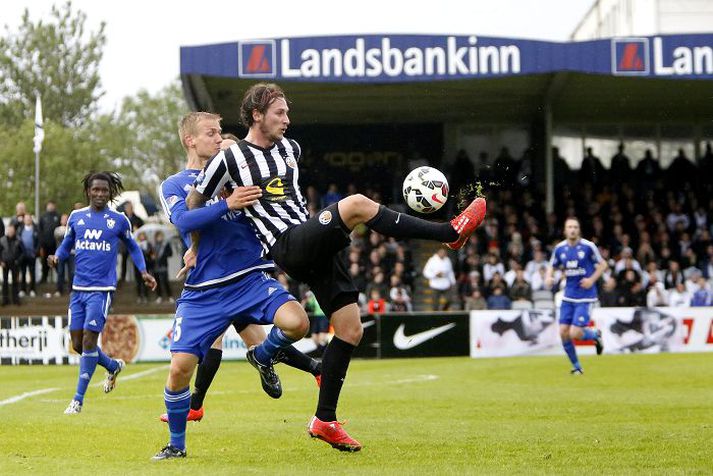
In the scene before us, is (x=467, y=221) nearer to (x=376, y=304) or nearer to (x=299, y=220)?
(x=299, y=220)

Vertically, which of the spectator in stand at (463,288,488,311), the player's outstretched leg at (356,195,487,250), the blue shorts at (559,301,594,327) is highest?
the player's outstretched leg at (356,195,487,250)

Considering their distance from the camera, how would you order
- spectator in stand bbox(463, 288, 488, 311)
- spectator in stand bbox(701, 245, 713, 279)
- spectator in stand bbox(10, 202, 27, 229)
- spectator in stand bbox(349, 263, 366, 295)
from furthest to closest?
spectator in stand bbox(701, 245, 713, 279) < spectator in stand bbox(10, 202, 27, 229) < spectator in stand bbox(349, 263, 366, 295) < spectator in stand bbox(463, 288, 488, 311)

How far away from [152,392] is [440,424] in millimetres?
5760

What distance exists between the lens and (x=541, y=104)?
32.8 metres

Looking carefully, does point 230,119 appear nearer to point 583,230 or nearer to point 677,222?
point 583,230

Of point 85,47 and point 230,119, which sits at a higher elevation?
point 85,47

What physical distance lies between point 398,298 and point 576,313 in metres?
7.92

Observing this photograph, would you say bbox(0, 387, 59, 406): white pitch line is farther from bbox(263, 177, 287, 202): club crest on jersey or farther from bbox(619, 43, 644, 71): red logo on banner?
bbox(619, 43, 644, 71): red logo on banner

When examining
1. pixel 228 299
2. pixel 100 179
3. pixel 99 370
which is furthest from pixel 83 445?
pixel 99 370

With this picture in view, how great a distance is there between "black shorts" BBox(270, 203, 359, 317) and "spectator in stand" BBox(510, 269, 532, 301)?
1778 cm

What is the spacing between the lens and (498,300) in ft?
81.7

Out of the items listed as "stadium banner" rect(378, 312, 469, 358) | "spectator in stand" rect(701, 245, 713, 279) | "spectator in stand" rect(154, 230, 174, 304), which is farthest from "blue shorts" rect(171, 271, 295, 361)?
"spectator in stand" rect(701, 245, 713, 279)

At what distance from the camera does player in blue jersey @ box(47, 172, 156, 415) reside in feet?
39.0

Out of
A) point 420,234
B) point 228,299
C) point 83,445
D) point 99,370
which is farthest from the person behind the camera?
point 99,370
